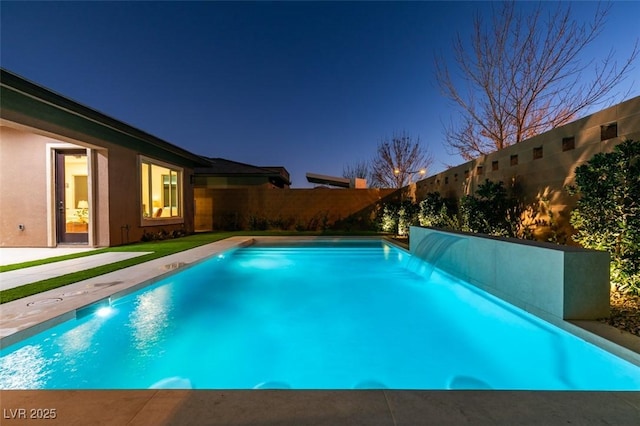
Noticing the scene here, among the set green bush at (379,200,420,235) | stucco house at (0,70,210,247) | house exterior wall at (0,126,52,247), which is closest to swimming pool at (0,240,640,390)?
stucco house at (0,70,210,247)

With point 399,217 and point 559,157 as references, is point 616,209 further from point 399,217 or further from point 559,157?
point 399,217

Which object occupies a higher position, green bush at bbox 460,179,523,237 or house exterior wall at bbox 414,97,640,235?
house exterior wall at bbox 414,97,640,235

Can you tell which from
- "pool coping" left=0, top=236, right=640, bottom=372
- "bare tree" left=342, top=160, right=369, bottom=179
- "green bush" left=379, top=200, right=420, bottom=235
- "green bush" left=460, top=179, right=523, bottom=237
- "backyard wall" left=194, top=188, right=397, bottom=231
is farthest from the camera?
"bare tree" left=342, top=160, right=369, bottom=179

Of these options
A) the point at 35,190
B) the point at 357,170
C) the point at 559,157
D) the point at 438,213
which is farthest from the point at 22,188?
the point at 357,170

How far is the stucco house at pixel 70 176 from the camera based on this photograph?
7328 mm

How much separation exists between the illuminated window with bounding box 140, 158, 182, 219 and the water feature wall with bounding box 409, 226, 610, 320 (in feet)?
32.6

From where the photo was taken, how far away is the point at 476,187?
8156 millimetres

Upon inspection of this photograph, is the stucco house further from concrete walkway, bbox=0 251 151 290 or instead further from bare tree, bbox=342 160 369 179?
bare tree, bbox=342 160 369 179

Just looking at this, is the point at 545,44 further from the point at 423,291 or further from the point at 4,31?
the point at 4,31

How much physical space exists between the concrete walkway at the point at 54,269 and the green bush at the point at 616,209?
7.48m

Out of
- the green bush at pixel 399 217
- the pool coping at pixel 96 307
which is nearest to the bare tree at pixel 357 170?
the green bush at pixel 399 217

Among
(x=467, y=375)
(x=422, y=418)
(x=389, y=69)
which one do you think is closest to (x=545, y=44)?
(x=389, y=69)

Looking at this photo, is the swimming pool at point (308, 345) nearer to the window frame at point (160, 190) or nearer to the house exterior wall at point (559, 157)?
the house exterior wall at point (559, 157)

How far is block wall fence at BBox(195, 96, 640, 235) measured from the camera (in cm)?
447
